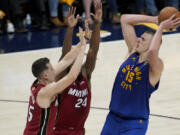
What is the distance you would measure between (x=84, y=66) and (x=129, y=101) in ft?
1.96

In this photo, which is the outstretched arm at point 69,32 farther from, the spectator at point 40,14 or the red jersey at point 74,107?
the spectator at point 40,14

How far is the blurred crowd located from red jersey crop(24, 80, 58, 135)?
273 inches

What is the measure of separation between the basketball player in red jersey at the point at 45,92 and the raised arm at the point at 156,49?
0.64 metres

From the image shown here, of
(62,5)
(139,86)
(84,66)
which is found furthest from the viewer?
(62,5)

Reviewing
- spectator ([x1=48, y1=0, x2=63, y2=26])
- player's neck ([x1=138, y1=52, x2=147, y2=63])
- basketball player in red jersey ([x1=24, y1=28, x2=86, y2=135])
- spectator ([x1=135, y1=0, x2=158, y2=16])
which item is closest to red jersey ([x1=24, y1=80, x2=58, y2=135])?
Result: basketball player in red jersey ([x1=24, y1=28, x2=86, y2=135])

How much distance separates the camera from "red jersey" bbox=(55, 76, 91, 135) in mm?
4395

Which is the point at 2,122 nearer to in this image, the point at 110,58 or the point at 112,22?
the point at 110,58

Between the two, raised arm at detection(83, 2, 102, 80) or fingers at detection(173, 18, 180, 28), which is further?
raised arm at detection(83, 2, 102, 80)

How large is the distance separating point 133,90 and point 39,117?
0.93m

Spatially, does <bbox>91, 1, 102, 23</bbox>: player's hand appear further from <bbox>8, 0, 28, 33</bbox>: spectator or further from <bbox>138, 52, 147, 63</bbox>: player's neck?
<bbox>8, 0, 28, 33</bbox>: spectator

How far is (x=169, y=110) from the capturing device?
632 centimetres

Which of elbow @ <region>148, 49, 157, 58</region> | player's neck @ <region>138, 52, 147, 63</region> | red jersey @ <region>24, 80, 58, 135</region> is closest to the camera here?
elbow @ <region>148, 49, 157, 58</region>

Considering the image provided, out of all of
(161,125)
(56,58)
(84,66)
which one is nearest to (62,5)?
(56,58)

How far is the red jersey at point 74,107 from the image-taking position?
4.40 m
